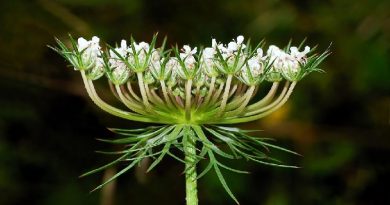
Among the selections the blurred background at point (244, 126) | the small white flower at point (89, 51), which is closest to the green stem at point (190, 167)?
the small white flower at point (89, 51)

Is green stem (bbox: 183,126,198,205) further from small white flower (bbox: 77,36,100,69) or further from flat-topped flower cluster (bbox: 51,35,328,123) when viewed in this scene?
small white flower (bbox: 77,36,100,69)

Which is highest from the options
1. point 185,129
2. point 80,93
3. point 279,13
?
point 279,13

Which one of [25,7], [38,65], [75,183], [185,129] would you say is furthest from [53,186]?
[185,129]

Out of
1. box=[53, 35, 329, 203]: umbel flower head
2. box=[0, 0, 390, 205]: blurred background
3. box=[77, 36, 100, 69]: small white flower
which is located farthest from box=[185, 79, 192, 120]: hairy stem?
box=[0, 0, 390, 205]: blurred background

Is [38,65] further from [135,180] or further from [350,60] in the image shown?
[350,60]

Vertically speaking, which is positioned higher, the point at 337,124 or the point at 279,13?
the point at 279,13

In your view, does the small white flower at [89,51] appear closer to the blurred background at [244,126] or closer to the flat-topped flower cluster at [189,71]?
the flat-topped flower cluster at [189,71]

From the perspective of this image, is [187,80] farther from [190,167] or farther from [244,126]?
[244,126]
